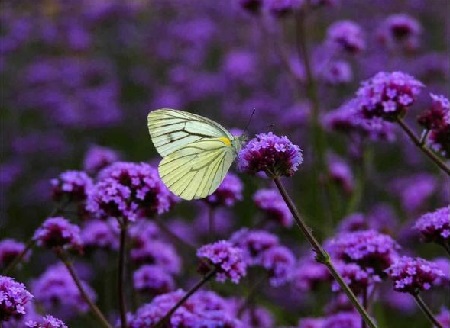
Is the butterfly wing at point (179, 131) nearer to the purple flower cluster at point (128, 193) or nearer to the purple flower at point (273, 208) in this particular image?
the purple flower cluster at point (128, 193)

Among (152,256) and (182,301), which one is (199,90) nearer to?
(152,256)

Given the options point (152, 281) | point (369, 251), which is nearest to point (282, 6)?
point (152, 281)

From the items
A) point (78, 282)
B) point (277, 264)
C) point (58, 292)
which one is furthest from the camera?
point (58, 292)

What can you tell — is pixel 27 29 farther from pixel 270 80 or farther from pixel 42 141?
pixel 270 80

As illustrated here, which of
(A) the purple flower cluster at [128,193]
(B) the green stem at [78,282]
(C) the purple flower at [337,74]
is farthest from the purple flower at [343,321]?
(C) the purple flower at [337,74]

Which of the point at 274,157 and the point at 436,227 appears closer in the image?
the point at 274,157
